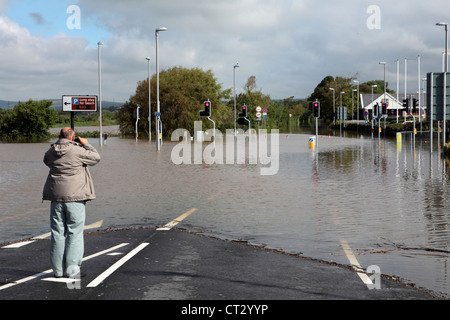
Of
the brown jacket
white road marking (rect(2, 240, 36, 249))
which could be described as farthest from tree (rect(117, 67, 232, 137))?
the brown jacket

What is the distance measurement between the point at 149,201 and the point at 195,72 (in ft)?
188

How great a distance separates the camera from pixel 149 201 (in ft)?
49.1

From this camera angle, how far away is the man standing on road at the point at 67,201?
7.05 m

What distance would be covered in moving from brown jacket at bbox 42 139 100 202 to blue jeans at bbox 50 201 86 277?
4.5 inches

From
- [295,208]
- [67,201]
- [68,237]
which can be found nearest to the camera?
[67,201]

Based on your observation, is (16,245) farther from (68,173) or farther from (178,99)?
(178,99)

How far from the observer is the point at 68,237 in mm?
7133

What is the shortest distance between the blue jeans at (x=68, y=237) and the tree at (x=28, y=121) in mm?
60494

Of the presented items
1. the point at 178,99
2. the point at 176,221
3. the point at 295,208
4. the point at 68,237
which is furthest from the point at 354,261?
the point at 178,99

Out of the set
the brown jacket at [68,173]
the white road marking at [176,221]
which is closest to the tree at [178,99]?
the white road marking at [176,221]

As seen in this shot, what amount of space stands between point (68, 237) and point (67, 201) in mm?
460

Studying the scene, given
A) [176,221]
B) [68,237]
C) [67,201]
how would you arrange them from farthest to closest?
[176,221], [68,237], [67,201]

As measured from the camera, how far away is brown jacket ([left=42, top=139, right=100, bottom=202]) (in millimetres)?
7059
